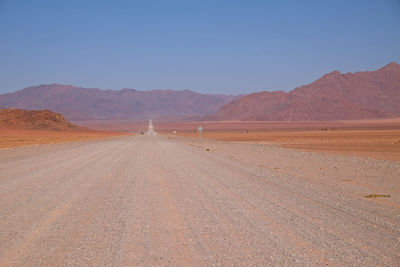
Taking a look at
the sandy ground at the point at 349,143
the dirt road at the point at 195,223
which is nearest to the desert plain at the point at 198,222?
the dirt road at the point at 195,223

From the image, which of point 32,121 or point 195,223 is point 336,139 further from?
point 32,121

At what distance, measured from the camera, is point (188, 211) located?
738 cm

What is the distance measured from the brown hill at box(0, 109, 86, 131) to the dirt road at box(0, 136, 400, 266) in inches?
3439

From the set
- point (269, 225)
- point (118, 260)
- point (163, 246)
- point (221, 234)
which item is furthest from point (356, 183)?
point (118, 260)

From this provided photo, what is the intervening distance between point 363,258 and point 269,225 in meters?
1.75

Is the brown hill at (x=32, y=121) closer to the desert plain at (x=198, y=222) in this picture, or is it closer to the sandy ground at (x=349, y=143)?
the sandy ground at (x=349, y=143)

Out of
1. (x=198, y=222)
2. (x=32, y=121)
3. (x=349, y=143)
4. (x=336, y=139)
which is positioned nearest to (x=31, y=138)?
(x=32, y=121)

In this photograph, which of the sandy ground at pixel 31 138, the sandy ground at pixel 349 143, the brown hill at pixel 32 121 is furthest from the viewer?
the brown hill at pixel 32 121

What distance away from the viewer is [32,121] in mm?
95688

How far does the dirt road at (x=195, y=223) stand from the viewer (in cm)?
489

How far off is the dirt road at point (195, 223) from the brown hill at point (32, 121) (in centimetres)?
8734

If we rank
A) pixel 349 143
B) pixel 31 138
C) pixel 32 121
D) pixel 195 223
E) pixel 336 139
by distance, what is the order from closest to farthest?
pixel 195 223 < pixel 349 143 < pixel 336 139 < pixel 31 138 < pixel 32 121

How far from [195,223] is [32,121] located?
323 ft

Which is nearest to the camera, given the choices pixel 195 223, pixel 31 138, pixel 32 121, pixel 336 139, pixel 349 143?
pixel 195 223
